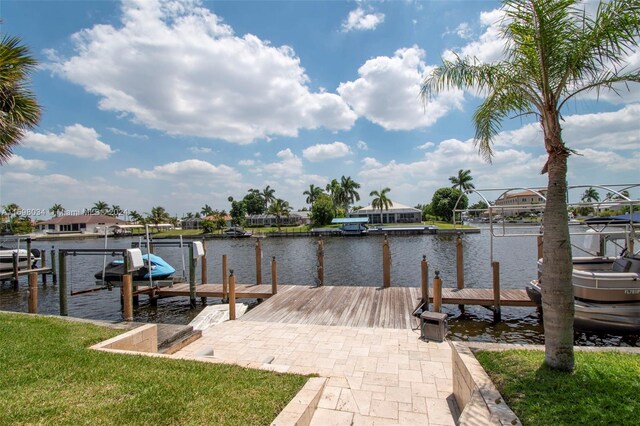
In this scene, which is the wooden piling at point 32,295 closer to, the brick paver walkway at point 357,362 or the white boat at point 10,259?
the brick paver walkway at point 357,362

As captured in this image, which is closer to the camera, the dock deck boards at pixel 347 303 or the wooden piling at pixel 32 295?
the dock deck boards at pixel 347 303

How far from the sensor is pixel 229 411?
11.0 ft

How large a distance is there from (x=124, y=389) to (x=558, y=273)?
209 inches

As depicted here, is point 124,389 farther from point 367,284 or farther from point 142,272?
point 367,284

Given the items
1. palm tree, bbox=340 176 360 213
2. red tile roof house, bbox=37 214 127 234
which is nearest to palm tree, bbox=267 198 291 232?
palm tree, bbox=340 176 360 213

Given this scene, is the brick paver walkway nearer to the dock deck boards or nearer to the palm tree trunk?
the dock deck boards

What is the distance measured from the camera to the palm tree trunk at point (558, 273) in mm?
3787

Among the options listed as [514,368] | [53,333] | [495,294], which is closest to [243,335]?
[53,333]

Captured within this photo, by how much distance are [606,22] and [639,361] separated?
170 inches

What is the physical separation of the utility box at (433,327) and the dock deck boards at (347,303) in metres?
1.00

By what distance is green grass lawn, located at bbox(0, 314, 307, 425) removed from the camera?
3.20m

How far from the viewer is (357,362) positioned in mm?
6195

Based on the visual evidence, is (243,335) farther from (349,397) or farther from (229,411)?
(229,411)

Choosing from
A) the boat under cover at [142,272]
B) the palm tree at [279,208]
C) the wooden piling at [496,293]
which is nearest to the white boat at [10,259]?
the boat under cover at [142,272]
